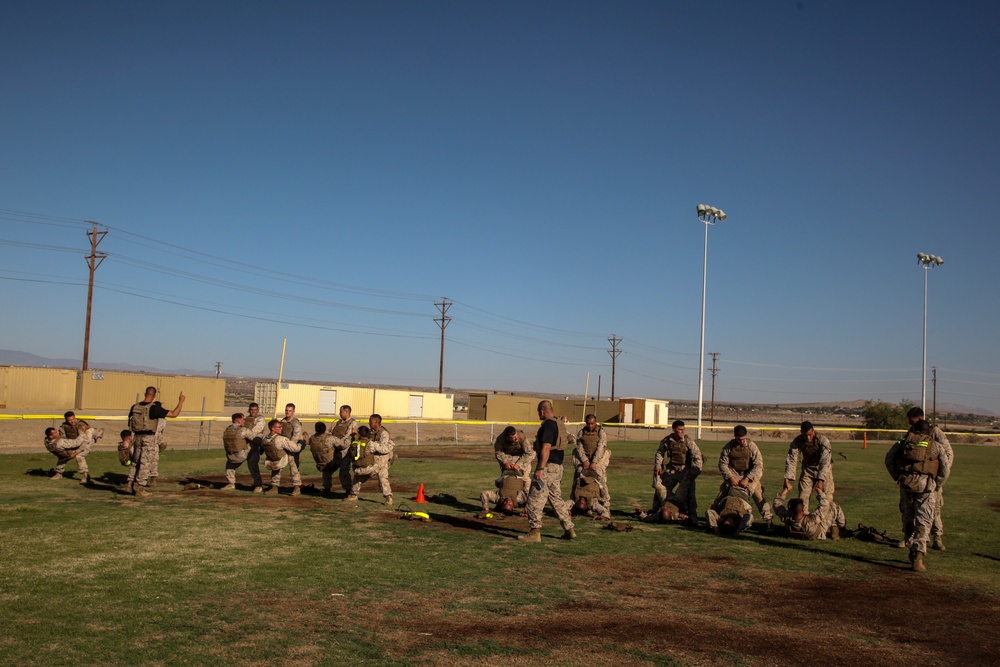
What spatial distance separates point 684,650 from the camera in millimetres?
6898

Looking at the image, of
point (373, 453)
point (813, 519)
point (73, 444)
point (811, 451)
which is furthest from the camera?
point (73, 444)

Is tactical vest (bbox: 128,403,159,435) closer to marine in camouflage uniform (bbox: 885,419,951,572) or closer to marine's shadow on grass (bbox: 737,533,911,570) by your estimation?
marine's shadow on grass (bbox: 737,533,911,570)

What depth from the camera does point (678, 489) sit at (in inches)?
583

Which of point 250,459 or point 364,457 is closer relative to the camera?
point 364,457

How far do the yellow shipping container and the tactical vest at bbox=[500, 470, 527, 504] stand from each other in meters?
46.7

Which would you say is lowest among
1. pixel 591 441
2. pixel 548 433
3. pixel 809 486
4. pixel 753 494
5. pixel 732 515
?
pixel 732 515

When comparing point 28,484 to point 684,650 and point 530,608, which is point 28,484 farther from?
point 684,650

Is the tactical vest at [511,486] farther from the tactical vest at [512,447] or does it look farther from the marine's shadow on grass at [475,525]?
the tactical vest at [512,447]

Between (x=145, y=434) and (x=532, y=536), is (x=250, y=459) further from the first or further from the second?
(x=532, y=536)

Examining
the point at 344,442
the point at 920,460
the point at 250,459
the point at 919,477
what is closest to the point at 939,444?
the point at 920,460

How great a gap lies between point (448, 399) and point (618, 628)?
61.0 m

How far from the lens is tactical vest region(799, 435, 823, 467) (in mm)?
13500

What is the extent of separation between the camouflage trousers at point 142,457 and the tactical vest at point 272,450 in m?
2.18

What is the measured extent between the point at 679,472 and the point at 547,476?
3.53 m
